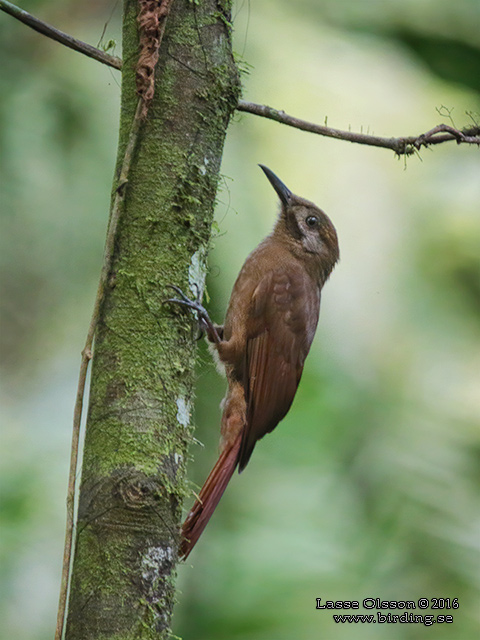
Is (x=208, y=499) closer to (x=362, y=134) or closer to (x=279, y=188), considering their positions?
(x=362, y=134)

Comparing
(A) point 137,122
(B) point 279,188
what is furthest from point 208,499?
(B) point 279,188

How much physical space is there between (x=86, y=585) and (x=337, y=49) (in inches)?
135

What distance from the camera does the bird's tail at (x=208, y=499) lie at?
2.30m

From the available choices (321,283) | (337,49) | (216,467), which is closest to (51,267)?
(321,283)

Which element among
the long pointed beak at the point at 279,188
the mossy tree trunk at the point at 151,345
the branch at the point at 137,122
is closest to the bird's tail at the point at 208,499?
the mossy tree trunk at the point at 151,345

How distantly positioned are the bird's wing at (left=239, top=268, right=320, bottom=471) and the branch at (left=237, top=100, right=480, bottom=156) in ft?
3.10

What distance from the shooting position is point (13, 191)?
3695 mm

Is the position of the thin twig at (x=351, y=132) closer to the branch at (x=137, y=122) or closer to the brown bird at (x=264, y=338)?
the branch at (x=137, y=122)

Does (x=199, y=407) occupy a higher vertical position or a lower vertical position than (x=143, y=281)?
higher

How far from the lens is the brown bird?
2.87 m

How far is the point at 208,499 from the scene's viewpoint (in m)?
2.45

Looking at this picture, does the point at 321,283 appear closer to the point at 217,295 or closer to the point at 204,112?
the point at 217,295

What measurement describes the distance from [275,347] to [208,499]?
32.1 inches

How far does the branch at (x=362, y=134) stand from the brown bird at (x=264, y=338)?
0.75m
